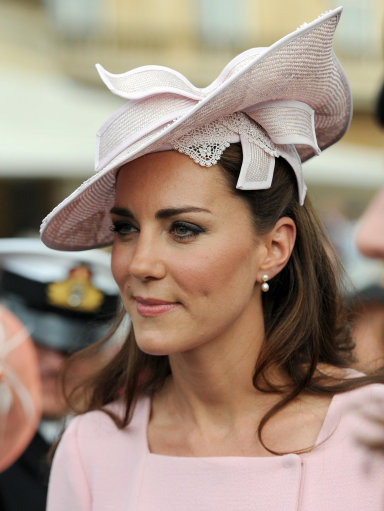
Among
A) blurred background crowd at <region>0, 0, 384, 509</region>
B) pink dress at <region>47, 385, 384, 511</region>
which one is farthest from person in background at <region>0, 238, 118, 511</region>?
blurred background crowd at <region>0, 0, 384, 509</region>

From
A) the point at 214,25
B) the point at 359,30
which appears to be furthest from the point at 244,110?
the point at 359,30

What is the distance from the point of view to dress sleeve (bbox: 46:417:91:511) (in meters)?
2.63

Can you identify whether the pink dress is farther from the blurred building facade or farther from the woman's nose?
the blurred building facade

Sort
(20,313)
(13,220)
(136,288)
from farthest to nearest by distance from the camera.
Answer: (13,220)
(20,313)
(136,288)

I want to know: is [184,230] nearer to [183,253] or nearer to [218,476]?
[183,253]

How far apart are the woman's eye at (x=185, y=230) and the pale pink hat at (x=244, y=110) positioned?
0.15m

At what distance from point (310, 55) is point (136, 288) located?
0.68 metres

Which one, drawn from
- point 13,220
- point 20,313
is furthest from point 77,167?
point 20,313

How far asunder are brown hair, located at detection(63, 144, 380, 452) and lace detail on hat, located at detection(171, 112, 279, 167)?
0.03 meters

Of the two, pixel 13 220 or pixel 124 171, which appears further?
pixel 13 220

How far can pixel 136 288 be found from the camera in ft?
7.72

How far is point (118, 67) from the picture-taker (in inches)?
702

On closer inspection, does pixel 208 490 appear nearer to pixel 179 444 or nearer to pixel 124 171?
pixel 179 444

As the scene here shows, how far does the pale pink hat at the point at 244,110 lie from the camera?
7.14 feet
